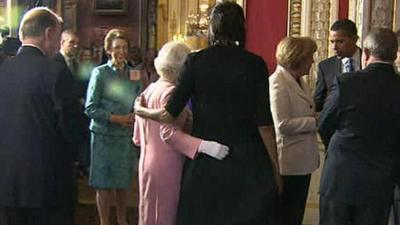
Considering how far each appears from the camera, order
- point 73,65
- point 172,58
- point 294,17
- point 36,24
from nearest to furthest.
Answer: point 36,24 → point 172,58 → point 73,65 → point 294,17

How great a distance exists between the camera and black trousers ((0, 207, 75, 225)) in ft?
9.75

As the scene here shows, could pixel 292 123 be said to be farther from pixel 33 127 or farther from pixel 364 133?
pixel 33 127

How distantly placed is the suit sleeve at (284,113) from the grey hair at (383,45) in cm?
59

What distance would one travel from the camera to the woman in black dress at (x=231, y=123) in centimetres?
285

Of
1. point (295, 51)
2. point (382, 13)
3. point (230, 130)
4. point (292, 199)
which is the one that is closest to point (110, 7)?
point (382, 13)

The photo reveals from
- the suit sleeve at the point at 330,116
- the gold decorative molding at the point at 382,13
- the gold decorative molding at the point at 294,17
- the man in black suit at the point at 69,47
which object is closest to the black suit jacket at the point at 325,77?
the gold decorative molding at the point at 382,13

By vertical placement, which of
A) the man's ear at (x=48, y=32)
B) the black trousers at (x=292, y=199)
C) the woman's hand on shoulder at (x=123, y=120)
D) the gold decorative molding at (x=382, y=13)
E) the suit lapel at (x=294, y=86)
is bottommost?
the black trousers at (x=292, y=199)

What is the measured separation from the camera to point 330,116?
3209 mm

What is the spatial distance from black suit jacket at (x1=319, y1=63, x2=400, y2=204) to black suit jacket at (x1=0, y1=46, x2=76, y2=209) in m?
1.13

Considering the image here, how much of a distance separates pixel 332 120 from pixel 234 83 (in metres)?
0.60

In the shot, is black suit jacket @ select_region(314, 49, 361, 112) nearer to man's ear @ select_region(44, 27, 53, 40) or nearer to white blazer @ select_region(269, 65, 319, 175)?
white blazer @ select_region(269, 65, 319, 175)

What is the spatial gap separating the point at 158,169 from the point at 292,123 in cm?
71

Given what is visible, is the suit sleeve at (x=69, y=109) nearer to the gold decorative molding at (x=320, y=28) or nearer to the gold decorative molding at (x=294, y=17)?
the gold decorative molding at (x=320, y=28)

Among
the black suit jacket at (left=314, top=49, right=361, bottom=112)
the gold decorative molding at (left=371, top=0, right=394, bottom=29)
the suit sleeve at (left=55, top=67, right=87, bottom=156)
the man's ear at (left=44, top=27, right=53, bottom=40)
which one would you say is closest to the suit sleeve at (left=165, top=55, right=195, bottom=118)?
the suit sleeve at (left=55, top=67, right=87, bottom=156)
